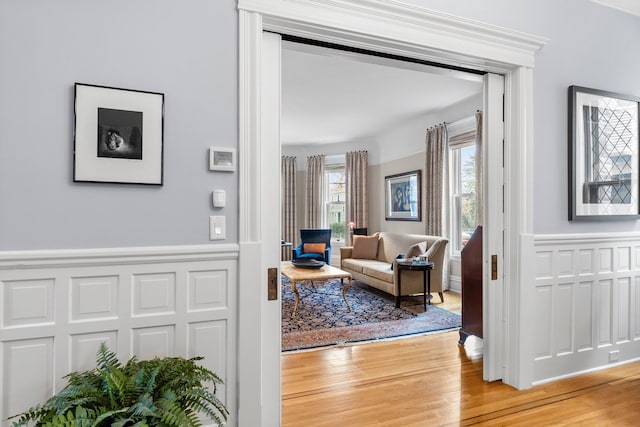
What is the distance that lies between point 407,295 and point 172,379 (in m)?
3.86

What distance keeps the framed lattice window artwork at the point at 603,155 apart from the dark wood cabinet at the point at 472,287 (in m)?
0.78

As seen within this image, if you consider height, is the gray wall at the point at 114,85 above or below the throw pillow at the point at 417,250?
above

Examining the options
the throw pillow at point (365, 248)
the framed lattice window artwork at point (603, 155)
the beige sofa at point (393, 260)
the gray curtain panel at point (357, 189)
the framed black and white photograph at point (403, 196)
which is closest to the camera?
the framed lattice window artwork at point (603, 155)

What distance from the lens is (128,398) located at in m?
1.26

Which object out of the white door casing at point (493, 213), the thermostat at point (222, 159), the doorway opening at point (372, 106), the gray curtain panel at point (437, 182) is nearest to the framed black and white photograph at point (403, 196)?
the doorway opening at point (372, 106)

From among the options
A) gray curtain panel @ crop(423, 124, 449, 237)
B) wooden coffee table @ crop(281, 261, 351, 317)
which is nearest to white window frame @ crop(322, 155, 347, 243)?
gray curtain panel @ crop(423, 124, 449, 237)

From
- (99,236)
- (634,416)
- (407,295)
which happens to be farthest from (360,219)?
(99,236)

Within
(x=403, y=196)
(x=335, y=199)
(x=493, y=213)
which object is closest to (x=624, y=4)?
(x=493, y=213)

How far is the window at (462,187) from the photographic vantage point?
546 cm

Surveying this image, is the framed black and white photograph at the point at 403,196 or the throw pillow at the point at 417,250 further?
the framed black and white photograph at the point at 403,196

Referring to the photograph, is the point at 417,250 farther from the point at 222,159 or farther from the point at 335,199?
the point at 222,159

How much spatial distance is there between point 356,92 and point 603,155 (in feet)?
10.1

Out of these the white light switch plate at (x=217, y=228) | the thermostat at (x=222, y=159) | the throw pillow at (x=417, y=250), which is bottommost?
the throw pillow at (x=417, y=250)

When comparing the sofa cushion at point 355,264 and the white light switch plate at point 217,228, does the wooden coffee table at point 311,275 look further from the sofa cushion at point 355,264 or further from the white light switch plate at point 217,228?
the white light switch plate at point 217,228
